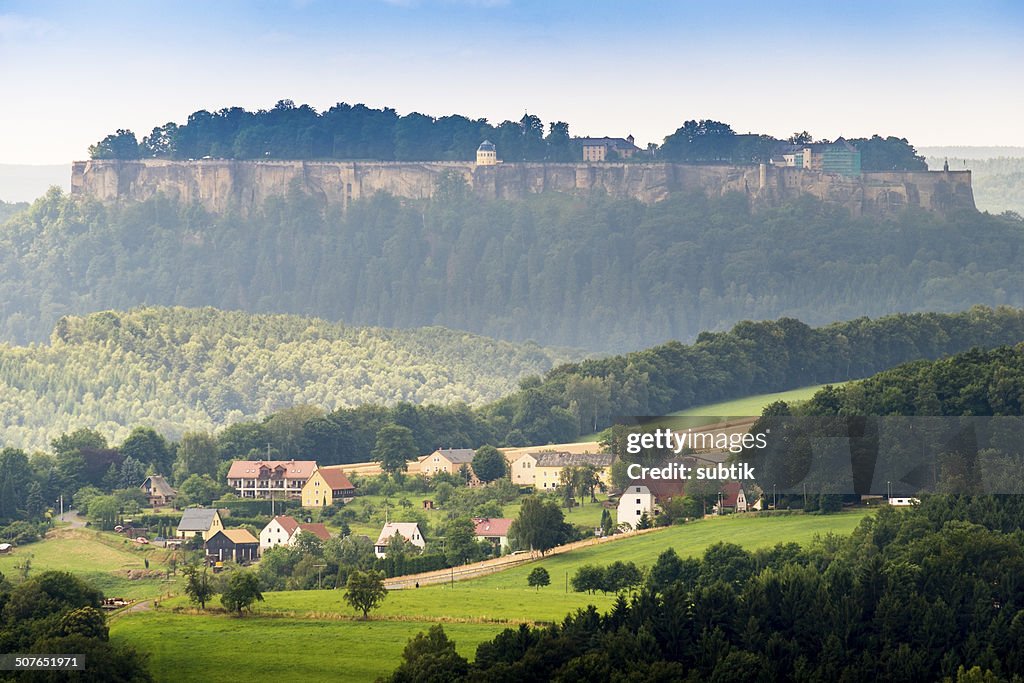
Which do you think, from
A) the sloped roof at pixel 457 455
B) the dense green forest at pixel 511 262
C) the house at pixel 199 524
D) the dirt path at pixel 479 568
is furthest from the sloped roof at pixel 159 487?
the dense green forest at pixel 511 262

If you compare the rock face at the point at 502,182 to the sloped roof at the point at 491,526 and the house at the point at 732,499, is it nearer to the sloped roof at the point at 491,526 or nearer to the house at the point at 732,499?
the house at the point at 732,499

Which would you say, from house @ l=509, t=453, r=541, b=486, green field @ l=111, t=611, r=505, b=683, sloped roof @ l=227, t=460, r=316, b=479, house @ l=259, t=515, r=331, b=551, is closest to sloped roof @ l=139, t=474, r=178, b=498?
sloped roof @ l=227, t=460, r=316, b=479

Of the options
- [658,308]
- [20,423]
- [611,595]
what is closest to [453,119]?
[658,308]

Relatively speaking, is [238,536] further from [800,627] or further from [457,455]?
[800,627]

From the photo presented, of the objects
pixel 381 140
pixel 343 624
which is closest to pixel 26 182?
pixel 381 140

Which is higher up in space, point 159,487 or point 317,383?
point 317,383

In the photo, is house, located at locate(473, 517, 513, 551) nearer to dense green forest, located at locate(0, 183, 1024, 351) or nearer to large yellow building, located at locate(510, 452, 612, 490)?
large yellow building, located at locate(510, 452, 612, 490)

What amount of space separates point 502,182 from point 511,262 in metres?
5.70

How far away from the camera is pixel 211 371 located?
4835 inches

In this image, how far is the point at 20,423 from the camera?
115 m

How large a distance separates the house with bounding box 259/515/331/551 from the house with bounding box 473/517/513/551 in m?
4.08

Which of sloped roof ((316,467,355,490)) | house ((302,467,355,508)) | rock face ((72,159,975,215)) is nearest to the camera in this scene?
house ((302,467,355,508))

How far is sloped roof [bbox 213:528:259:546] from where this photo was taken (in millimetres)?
70750

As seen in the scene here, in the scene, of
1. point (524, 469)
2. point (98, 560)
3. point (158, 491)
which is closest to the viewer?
point (98, 560)
